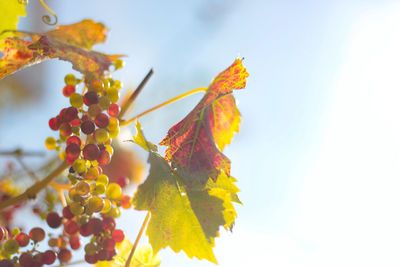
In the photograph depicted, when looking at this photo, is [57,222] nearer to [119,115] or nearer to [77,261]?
[77,261]

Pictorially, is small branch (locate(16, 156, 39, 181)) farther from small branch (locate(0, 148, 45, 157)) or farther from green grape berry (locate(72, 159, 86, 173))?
green grape berry (locate(72, 159, 86, 173))

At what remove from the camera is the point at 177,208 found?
0.42 m

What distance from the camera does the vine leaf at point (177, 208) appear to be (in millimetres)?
401

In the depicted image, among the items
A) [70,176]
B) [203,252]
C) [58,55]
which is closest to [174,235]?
[203,252]

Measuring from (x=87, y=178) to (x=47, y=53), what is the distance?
16 centimetres

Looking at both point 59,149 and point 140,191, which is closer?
point 140,191

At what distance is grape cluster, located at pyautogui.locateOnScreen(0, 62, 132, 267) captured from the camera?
424 millimetres

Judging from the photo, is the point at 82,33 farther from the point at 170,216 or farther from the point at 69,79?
the point at 170,216

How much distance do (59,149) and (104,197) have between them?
10 centimetres

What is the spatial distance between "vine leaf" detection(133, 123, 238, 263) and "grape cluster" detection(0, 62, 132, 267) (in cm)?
6

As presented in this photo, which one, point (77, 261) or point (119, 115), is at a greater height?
point (119, 115)

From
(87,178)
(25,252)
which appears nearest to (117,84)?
(87,178)

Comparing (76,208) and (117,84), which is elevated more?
(117,84)

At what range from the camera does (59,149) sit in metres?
0.51
